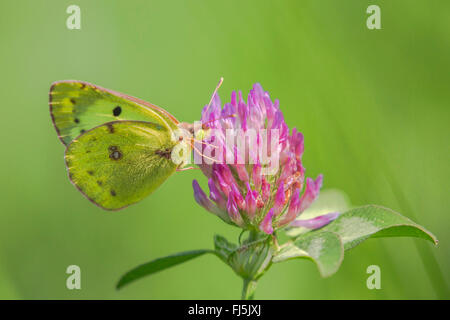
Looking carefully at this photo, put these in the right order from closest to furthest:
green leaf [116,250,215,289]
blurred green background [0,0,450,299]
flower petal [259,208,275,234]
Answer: flower petal [259,208,275,234]
green leaf [116,250,215,289]
blurred green background [0,0,450,299]

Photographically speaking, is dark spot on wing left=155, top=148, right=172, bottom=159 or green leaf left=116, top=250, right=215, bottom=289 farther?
dark spot on wing left=155, top=148, right=172, bottom=159

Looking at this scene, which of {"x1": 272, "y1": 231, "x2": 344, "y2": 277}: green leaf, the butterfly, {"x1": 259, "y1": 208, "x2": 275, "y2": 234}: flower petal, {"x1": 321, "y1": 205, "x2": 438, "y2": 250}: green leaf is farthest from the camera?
the butterfly

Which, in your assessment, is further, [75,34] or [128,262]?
[75,34]

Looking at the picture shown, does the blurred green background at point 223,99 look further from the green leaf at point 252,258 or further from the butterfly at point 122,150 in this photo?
the butterfly at point 122,150

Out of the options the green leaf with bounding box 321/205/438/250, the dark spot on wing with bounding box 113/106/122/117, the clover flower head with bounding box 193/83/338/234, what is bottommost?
the green leaf with bounding box 321/205/438/250

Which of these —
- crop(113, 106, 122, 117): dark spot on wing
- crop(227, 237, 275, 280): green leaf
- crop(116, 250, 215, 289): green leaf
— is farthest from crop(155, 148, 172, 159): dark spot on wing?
crop(227, 237, 275, 280): green leaf

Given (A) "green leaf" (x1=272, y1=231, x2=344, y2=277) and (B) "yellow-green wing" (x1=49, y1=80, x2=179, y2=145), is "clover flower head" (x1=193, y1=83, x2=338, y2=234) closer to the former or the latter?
(A) "green leaf" (x1=272, y1=231, x2=344, y2=277)

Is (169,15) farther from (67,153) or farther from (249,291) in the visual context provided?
(249,291)
